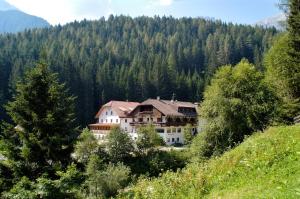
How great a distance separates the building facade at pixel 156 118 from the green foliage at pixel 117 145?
48.9 feet

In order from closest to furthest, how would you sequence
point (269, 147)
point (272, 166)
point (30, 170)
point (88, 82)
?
point (272, 166) → point (269, 147) → point (30, 170) → point (88, 82)

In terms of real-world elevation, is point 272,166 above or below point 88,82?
below

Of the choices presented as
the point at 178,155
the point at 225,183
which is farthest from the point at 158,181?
the point at 178,155

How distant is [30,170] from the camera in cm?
2327

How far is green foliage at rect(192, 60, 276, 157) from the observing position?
44.9m

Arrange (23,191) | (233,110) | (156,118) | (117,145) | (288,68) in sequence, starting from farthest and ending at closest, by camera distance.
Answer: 1. (156,118)
2. (117,145)
3. (233,110)
4. (288,68)
5. (23,191)

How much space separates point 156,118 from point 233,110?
33.7 metres

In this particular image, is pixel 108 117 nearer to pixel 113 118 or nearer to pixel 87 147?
pixel 113 118

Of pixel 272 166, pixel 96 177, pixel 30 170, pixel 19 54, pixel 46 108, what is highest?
pixel 19 54

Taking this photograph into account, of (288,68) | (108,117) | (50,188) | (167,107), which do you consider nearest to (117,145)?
(288,68)

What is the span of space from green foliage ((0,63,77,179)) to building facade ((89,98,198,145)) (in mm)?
45638

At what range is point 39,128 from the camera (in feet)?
78.2

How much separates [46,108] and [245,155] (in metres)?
13.5

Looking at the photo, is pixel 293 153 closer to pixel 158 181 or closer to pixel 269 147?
pixel 269 147
